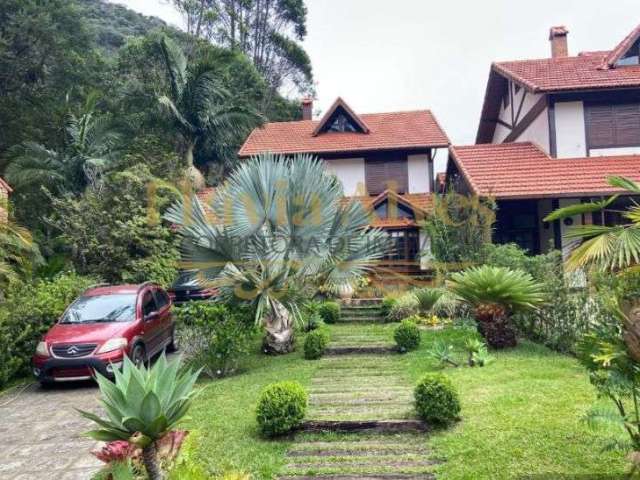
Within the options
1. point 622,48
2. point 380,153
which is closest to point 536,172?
point 622,48

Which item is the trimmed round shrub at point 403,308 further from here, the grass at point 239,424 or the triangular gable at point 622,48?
the triangular gable at point 622,48

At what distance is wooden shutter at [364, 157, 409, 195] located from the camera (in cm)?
1953

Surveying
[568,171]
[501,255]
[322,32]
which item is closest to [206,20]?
[322,32]

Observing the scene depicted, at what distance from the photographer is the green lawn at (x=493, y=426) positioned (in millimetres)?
4094

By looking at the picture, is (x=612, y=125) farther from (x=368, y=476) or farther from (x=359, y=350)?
(x=368, y=476)

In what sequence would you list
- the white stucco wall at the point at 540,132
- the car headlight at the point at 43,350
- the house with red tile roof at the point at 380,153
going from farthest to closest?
the house with red tile roof at the point at 380,153
the white stucco wall at the point at 540,132
the car headlight at the point at 43,350

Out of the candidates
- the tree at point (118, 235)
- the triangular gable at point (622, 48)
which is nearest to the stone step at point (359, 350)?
the tree at point (118, 235)

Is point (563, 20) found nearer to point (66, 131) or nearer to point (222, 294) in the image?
point (222, 294)

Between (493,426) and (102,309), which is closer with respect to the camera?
(493,426)

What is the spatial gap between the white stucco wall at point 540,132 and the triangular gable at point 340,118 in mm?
6665

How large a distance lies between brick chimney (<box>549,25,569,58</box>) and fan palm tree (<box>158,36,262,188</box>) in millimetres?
13111

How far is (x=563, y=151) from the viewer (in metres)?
14.7

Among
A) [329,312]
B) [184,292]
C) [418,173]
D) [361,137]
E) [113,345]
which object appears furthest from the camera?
[361,137]

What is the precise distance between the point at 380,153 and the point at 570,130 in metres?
7.36
